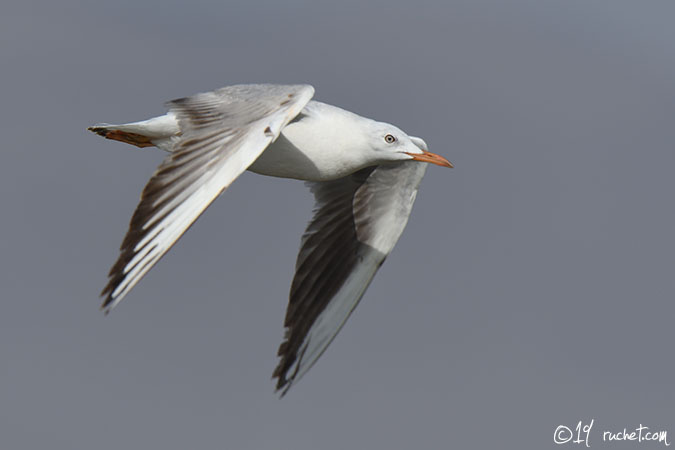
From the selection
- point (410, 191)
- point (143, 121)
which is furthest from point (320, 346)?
point (143, 121)

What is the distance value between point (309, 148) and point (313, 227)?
1.91 meters

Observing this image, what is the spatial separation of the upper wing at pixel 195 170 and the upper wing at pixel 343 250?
242 cm

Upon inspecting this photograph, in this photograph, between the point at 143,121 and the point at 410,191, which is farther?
the point at 410,191

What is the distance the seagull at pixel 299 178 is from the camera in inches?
306

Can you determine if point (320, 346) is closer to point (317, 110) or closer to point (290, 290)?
point (290, 290)

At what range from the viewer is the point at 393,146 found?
10.2 meters

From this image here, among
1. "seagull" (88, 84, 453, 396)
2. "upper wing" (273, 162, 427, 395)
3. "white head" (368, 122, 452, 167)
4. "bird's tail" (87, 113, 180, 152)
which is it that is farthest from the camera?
"upper wing" (273, 162, 427, 395)

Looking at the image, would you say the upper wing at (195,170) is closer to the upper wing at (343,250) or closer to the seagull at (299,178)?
the seagull at (299,178)

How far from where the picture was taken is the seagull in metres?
Answer: 7.77

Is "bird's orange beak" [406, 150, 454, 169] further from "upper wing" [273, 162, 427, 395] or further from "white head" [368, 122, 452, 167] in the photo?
"upper wing" [273, 162, 427, 395]

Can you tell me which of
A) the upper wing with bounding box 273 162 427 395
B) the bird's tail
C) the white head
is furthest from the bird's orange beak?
the bird's tail

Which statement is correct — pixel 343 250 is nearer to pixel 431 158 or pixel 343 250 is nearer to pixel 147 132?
pixel 431 158

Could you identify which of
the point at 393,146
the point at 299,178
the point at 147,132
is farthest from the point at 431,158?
the point at 147,132

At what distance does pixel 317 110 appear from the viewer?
999 cm
